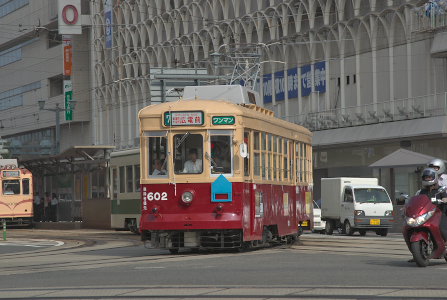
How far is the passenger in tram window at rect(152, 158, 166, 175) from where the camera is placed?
2067cm

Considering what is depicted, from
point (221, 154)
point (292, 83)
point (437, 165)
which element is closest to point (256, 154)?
point (221, 154)

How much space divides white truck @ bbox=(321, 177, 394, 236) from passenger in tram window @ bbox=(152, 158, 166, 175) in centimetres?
1518

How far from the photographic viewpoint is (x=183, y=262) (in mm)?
18406

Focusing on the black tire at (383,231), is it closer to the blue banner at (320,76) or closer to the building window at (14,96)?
the blue banner at (320,76)

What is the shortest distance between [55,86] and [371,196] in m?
53.5

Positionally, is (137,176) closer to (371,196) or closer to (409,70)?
(371,196)

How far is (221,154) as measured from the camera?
20.6 m

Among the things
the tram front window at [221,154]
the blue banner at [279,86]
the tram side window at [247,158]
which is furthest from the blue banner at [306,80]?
the tram front window at [221,154]

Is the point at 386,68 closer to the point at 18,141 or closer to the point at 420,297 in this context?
the point at 420,297

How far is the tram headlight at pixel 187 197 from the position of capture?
806 inches

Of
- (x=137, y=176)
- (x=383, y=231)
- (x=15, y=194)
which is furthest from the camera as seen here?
Result: (x=15, y=194)

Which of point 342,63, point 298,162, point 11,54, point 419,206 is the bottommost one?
point 419,206

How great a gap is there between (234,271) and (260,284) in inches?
95.8

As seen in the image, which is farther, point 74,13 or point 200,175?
point 74,13
